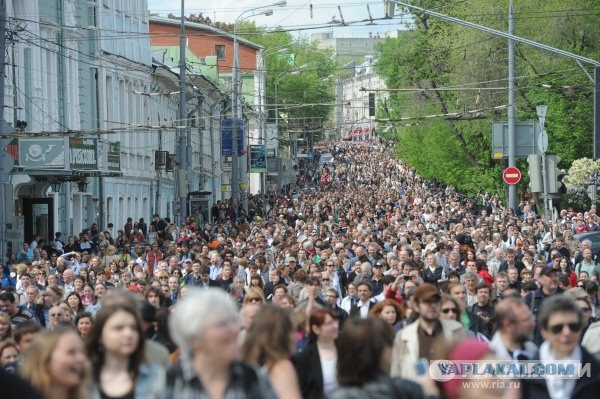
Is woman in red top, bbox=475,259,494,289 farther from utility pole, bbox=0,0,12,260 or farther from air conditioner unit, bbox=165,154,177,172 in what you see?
air conditioner unit, bbox=165,154,177,172

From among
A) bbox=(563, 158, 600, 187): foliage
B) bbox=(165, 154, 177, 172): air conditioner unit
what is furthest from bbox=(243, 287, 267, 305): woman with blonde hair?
bbox=(165, 154, 177, 172): air conditioner unit

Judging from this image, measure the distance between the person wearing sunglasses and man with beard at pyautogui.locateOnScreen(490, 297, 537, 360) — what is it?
0.35m

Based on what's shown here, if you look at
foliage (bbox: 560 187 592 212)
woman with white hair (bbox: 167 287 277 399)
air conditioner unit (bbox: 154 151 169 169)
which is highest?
air conditioner unit (bbox: 154 151 169 169)

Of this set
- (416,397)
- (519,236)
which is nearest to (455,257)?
(519,236)

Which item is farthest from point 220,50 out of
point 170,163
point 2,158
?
point 2,158

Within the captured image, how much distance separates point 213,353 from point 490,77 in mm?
52875

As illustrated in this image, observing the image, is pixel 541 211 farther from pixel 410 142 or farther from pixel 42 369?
pixel 42 369

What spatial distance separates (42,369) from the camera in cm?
707

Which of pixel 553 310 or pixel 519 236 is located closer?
pixel 553 310

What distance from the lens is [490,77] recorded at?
58.4 meters

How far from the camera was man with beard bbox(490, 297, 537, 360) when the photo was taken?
30.7ft

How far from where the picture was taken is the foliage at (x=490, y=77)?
182 ft

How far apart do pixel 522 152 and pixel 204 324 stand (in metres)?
32.9

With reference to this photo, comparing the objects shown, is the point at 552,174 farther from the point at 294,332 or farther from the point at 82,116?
the point at 294,332
